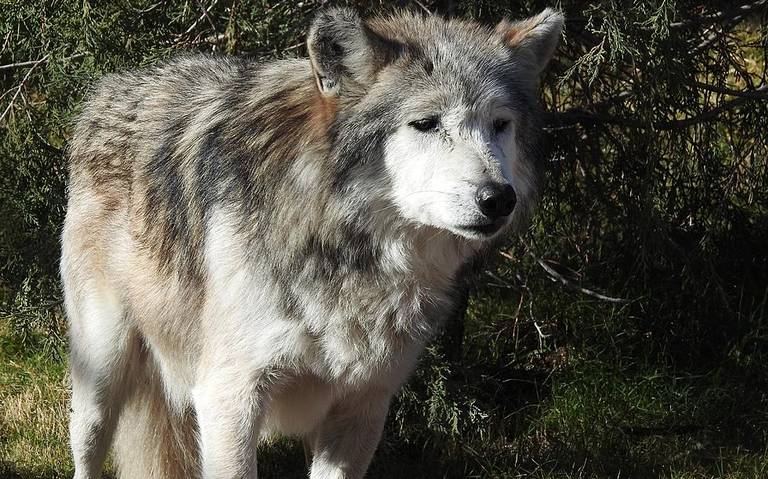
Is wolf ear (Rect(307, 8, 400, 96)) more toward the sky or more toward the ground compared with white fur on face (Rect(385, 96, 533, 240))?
more toward the sky

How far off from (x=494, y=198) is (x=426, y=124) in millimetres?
313

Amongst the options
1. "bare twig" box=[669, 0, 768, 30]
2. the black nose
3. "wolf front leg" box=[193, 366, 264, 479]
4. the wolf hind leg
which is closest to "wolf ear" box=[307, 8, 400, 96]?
the black nose

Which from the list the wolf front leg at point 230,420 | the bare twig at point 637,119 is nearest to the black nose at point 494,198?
the wolf front leg at point 230,420

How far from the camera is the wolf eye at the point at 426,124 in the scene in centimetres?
292

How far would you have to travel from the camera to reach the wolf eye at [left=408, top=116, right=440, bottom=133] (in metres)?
2.92

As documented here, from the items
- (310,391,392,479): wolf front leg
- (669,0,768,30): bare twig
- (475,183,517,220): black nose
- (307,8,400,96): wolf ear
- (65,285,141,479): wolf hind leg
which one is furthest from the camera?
(669,0,768,30): bare twig

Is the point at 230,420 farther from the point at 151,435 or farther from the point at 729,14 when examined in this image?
the point at 729,14

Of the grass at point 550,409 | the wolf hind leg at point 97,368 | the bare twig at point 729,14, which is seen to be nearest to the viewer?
the wolf hind leg at point 97,368

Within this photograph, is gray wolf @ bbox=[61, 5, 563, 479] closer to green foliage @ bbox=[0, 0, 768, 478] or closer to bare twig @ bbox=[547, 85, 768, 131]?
green foliage @ bbox=[0, 0, 768, 478]

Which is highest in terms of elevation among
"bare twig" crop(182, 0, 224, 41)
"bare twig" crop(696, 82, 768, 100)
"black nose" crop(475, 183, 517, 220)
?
"black nose" crop(475, 183, 517, 220)

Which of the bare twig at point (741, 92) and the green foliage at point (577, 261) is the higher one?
the bare twig at point (741, 92)

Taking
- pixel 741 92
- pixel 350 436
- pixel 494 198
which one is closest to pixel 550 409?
pixel 350 436

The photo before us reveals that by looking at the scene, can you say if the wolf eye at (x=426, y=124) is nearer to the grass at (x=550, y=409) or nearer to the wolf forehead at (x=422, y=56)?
the wolf forehead at (x=422, y=56)

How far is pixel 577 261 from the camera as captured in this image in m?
5.25
